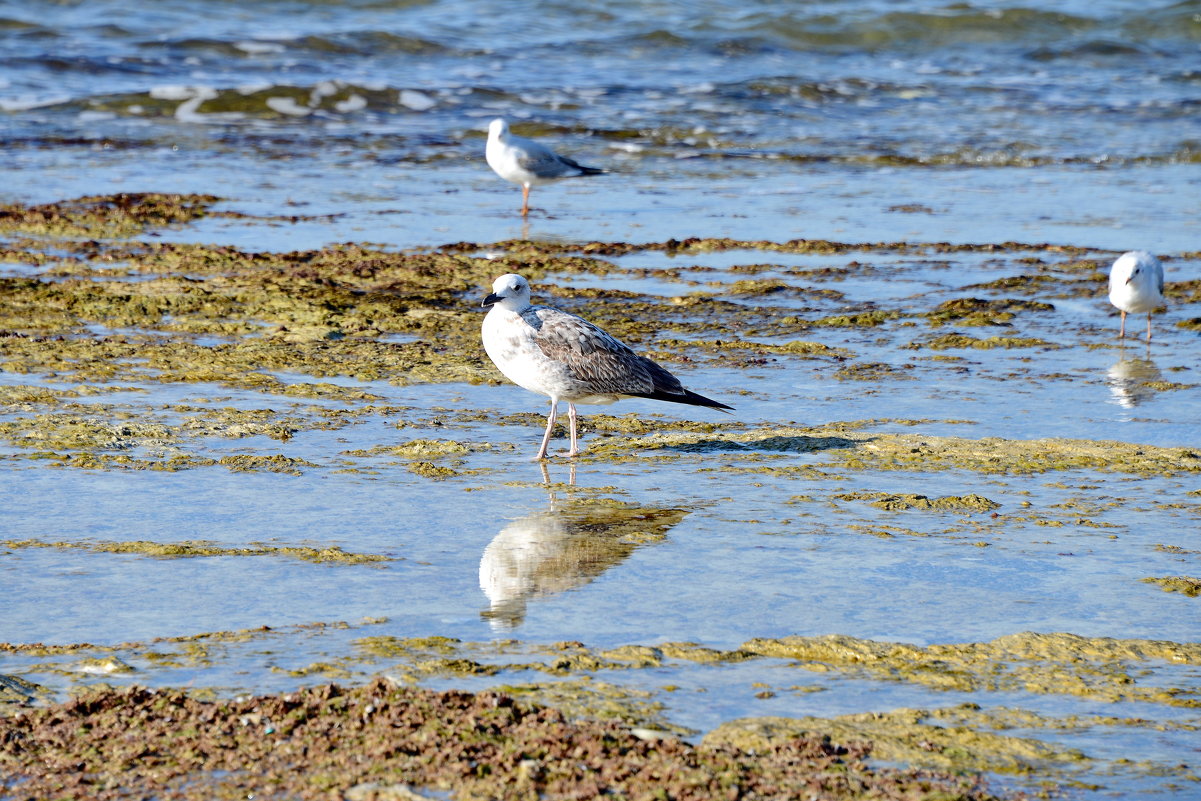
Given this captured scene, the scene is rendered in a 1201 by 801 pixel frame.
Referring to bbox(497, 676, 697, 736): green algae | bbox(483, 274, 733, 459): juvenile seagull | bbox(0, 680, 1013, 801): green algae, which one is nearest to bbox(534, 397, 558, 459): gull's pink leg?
bbox(483, 274, 733, 459): juvenile seagull

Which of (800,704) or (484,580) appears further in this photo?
(484,580)

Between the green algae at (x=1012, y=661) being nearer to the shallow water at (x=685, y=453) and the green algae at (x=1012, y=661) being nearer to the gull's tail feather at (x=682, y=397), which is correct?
the shallow water at (x=685, y=453)

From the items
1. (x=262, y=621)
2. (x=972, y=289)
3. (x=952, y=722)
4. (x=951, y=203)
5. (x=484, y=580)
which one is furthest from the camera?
(x=951, y=203)

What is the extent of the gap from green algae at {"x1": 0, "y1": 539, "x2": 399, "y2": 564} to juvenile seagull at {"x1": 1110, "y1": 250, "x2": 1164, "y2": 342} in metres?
5.28

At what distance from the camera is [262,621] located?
4.05 m

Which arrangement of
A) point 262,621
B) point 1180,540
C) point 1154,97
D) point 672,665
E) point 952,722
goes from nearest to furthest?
point 952,722 < point 672,665 < point 262,621 < point 1180,540 < point 1154,97

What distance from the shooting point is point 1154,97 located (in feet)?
68.6

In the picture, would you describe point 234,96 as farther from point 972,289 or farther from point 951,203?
point 972,289

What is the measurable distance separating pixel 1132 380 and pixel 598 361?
2946mm

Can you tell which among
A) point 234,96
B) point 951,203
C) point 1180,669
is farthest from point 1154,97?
point 1180,669

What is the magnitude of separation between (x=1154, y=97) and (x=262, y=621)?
769 inches

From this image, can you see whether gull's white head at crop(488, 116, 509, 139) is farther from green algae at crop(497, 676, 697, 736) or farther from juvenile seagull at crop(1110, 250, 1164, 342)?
green algae at crop(497, 676, 697, 736)

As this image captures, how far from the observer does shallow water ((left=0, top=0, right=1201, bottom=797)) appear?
4.03m

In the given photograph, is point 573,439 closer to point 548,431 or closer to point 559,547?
point 548,431
